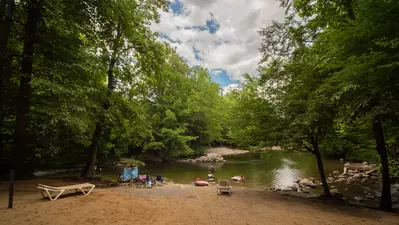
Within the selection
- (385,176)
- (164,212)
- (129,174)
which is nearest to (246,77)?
(385,176)

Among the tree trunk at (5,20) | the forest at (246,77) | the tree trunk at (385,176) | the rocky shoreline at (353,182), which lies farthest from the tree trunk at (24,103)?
the tree trunk at (385,176)

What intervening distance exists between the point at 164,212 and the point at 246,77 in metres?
9.11

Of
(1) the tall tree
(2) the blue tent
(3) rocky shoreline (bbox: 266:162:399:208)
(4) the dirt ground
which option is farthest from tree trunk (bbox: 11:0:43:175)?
(3) rocky shoreline (bbox: 266:162:399:208)

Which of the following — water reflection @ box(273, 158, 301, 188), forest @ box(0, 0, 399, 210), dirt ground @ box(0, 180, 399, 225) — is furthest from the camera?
water reflection @ box(273, 158, 301, 188)

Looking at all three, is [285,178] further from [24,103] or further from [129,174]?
[24,103]

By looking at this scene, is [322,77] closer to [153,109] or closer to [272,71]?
[272,71]

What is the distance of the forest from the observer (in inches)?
255

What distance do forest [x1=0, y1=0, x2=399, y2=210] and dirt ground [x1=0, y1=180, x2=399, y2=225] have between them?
272 centimetres

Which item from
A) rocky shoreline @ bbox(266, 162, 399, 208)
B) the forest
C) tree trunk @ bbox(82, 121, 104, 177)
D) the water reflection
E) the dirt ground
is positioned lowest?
the water reflection

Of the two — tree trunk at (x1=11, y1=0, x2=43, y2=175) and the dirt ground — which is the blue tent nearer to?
the dirt ground

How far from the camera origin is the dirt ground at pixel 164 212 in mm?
5715

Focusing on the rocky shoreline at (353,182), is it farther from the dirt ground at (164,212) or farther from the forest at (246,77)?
the dirt ground at (164,212)

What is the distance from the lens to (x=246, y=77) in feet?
42.4

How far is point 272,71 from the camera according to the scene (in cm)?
1124
